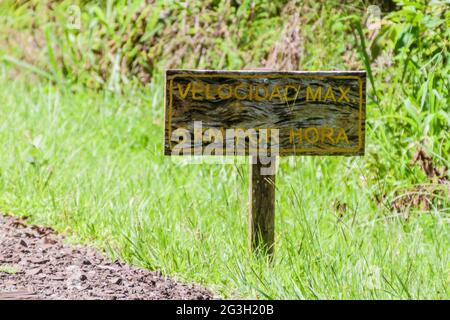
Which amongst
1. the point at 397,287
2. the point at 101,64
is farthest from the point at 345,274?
the point at 101,64

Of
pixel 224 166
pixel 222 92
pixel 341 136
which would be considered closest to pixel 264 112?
pixel 222 92

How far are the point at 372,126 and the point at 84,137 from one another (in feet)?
6.51

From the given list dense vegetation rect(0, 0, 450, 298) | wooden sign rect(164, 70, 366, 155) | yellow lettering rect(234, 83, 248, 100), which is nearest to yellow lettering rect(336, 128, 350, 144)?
wooden sign rect(164, 70, 366, 155)

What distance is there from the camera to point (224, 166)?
5.80 m

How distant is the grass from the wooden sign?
0.93 feet

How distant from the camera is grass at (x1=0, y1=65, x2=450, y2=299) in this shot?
392cm

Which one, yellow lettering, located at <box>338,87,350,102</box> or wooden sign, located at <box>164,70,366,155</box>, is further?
yellow lettering, located at <box>338,87,350,102</box>

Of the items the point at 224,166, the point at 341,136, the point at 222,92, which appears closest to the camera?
the point at 222,92

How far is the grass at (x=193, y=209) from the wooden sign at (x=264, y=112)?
28cm

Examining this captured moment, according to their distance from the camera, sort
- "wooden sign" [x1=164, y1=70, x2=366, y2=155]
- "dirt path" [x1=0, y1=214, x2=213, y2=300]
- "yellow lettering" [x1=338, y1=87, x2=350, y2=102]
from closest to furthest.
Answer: "dirt path" [x1=0, y1=214, x2=213, y2=300] < "wooden sign" [x1=164, y1=70, x2=366, y2=155] < "yellow lettering" [x1=338, y1=87, x2=350, y2=102]

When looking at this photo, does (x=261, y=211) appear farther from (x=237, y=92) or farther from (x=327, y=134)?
(x=237, y=92)

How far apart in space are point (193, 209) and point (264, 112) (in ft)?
3.39

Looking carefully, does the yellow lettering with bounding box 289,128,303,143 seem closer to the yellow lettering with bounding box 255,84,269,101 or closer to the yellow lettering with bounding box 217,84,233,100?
the yellow lettering with bounding box 255,84,269,101

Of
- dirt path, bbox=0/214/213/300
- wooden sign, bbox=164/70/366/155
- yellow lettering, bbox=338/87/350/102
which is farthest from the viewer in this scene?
A: yellow lettering, bbox=338/87/350/102
